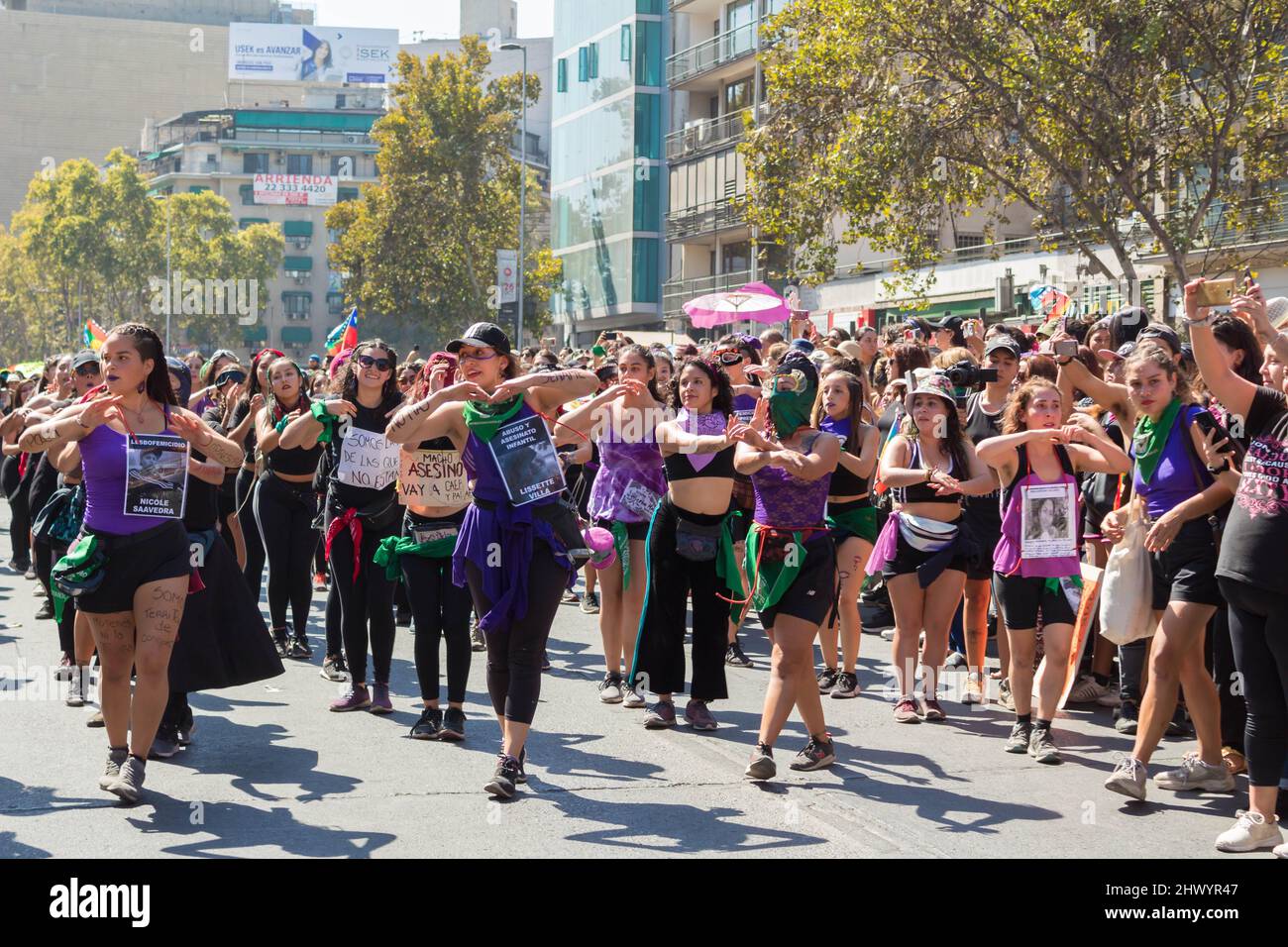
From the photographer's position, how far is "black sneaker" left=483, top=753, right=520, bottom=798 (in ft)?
21.9

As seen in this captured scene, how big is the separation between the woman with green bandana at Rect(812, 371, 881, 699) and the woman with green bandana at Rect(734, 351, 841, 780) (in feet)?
4.82

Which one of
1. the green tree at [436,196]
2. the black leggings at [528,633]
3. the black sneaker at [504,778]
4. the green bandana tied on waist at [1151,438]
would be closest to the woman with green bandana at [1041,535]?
the green bandana tied on waist at [1151,438]

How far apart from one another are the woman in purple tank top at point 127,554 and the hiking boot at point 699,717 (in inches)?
112

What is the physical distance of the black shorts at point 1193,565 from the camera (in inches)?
265

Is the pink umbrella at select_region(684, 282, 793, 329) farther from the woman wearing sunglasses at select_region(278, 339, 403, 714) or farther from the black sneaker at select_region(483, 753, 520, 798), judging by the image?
the black sneaker at select_region(483, 753, 520, 798)

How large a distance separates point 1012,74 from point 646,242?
36.1 metres

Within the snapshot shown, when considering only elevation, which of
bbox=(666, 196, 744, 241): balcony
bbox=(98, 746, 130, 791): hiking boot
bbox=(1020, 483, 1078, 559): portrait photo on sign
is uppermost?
bbox=(666, 196, 744, 241): balcony

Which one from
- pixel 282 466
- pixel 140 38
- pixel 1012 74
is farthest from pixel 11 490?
pixel 140 38

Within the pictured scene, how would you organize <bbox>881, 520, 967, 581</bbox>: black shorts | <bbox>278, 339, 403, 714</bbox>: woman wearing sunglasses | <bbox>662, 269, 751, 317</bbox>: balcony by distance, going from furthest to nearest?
<bbox>662, 269, 751, 317</bbox>: balcony, <bbox>278, 339, 403, 714</bbox>: woman wearing sunglasses, <bbox>881, 520, 967, 581</bbox>: black shorts

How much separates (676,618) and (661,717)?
21.1 inches

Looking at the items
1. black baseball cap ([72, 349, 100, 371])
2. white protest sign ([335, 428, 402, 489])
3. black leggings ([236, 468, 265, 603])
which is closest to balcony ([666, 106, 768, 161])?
black leggings ([236, 468, 265, 603])

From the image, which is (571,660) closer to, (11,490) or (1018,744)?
(1018,744)
